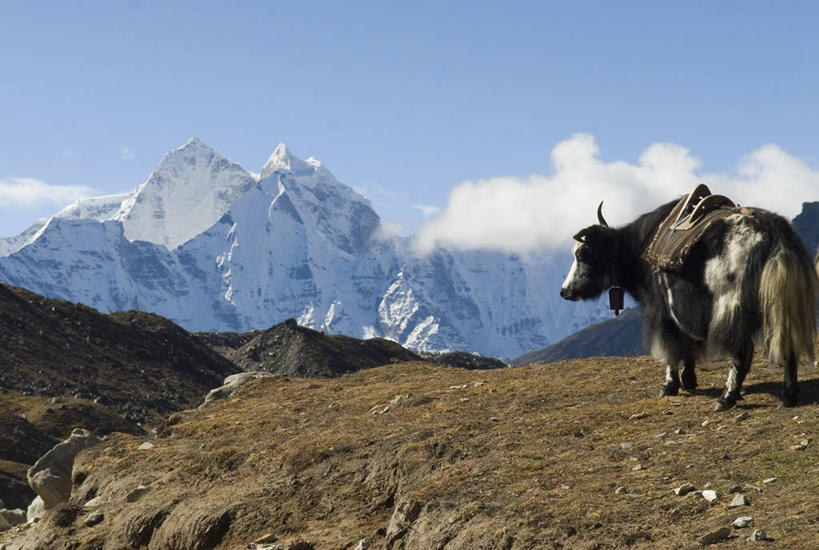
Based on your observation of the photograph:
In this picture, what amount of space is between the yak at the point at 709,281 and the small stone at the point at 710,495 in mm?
2558

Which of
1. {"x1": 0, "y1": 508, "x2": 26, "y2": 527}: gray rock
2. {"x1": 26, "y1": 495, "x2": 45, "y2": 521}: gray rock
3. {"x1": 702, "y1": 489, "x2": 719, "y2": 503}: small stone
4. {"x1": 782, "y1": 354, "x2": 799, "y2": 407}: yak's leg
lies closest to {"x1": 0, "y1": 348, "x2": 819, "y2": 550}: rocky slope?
{"x1": 702, "y1": 489, "x2": 719, "y2": 503}: small stone

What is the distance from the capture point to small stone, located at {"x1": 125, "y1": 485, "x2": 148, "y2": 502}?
556 inches

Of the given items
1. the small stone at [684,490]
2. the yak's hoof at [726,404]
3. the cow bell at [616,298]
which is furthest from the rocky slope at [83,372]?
the small stone at [684,490]

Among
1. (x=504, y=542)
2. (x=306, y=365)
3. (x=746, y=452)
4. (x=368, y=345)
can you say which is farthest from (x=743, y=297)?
(x=368, y=345)

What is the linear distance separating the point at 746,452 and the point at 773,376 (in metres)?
3.69

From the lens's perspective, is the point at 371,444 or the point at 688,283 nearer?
the point at 688,283

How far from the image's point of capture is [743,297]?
11.1m

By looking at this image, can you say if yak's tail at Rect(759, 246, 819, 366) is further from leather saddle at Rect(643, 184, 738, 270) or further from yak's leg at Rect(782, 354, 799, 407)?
leather saddle at Rect(643, 184, 738, 270)

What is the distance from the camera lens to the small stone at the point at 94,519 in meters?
14.1

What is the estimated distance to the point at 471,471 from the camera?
11.0 metres

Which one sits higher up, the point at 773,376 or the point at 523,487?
the point at 773,376

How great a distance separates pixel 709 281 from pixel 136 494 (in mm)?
8042

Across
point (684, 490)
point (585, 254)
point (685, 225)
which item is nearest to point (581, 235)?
point (585, 254)

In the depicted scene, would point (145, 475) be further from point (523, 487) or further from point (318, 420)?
point (523, 487)
